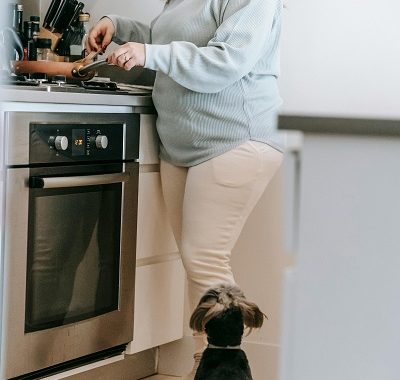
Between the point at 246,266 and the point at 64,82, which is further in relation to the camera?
the point at 246,266

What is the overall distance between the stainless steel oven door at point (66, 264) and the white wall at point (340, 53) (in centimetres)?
69

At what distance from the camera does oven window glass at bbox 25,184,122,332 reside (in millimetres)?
2480

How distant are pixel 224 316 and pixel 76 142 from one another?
59 cm

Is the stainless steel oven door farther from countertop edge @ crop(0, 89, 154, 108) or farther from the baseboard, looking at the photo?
the baseboard

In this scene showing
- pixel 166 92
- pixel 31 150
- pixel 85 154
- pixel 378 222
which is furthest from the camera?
pixel 166 92

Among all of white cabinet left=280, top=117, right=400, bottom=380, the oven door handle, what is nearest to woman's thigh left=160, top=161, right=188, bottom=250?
the oven door handle

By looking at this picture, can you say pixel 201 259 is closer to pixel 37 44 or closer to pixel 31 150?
pixel 31 150

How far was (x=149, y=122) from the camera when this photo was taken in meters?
2.85

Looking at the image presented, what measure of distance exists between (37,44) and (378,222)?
2.00 meters

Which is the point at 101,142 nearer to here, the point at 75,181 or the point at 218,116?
the point at 75,181

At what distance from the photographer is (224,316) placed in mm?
2447

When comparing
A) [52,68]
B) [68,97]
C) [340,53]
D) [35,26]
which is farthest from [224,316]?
[35,26]

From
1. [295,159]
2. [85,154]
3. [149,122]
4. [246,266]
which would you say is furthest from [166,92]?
[295,159]

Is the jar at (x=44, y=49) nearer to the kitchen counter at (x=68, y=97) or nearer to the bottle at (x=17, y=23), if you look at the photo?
the bottle at (x=17, y=23)
